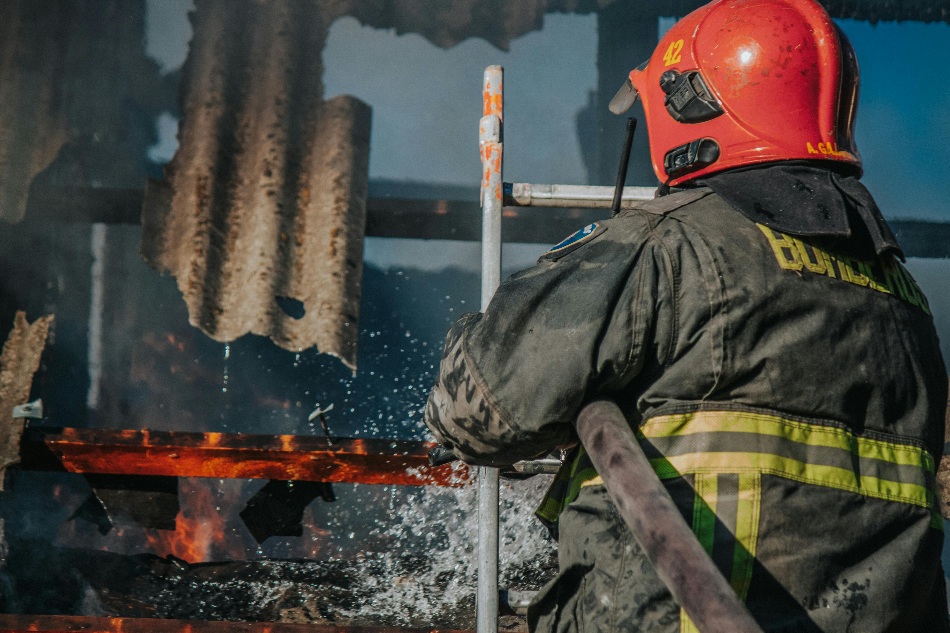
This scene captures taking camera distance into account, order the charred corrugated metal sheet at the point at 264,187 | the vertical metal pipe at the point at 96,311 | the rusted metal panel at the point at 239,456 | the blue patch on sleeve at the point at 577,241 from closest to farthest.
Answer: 1. the blue patch on sleeve at the point at 577,241
2. the rusted metal panel at the point at 239,456
3. the charred corrugated metal sheet at the point at 264,187
4. the vertical metal pipe at the point at 96,311

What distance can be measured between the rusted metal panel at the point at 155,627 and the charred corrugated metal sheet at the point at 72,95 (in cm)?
212

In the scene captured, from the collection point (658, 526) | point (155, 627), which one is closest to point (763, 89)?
point (658, 526)

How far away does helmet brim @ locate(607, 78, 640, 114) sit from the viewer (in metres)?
1.83

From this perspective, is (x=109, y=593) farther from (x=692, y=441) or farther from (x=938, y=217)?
(x=938, y=217)

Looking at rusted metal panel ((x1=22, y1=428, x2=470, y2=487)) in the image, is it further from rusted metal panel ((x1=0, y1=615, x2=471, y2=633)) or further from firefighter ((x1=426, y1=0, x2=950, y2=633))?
firefighter ((x1=426, y1=0, x2=950, y2=633))

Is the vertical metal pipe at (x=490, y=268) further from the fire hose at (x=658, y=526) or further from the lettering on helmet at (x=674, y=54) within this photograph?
the fire hose at (x=658, y=526)

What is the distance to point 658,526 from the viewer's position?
107 cm

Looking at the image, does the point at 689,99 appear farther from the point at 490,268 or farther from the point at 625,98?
the point at 490,268

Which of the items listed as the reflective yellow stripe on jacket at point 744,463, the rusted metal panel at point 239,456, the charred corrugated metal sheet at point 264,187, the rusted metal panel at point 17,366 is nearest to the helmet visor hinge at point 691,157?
the reflective yellow stripe on jacket at point 744,463

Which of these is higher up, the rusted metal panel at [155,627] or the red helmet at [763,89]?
the red helmet at [763,89]

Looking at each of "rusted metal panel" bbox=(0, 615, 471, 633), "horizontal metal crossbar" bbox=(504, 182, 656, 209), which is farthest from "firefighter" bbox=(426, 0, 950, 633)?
"rusted metal panel" bbox=(0, 615, 471, 633)

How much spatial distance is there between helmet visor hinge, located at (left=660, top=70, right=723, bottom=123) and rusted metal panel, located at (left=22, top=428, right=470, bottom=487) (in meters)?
1.27

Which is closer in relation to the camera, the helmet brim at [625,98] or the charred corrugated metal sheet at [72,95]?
the helmet brim at [625,98]

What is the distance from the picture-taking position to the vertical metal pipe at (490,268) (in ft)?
6.07
